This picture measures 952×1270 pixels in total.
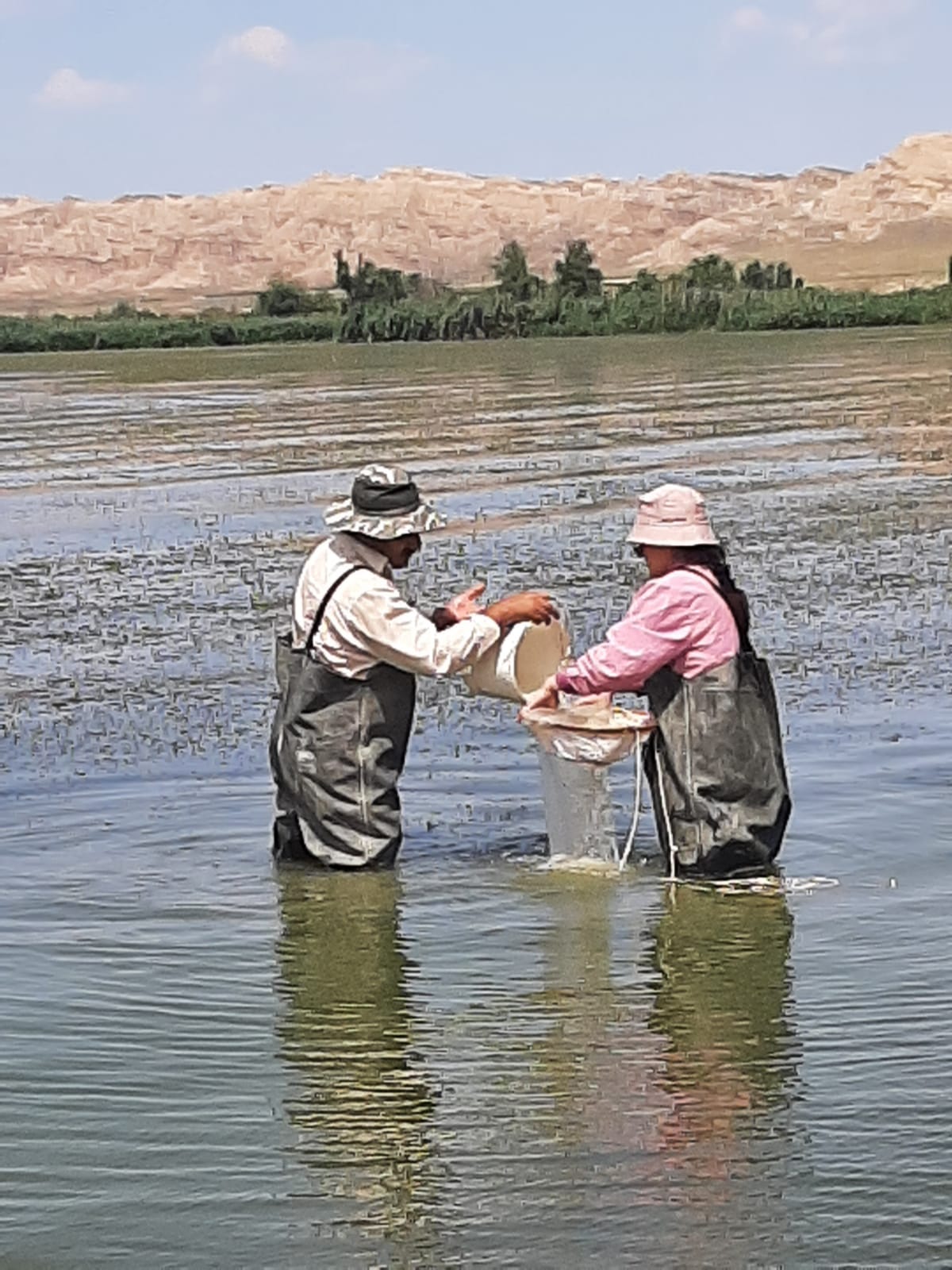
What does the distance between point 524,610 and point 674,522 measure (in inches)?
27.0

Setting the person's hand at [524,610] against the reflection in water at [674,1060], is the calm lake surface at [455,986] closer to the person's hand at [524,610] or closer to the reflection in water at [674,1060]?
the reflection in water at [674,1060]

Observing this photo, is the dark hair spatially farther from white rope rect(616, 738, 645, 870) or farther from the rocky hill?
the rocky hill

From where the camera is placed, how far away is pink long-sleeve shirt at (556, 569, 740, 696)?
7.41 metres

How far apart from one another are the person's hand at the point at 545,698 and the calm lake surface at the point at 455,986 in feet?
2.19

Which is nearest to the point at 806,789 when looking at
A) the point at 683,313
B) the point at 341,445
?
the point at 341,445

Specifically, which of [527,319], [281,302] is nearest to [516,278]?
[281,302]

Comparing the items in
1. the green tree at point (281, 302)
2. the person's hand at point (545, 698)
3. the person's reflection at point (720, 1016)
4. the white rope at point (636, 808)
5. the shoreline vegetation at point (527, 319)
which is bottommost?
the person's reflection at point (720, 1016)

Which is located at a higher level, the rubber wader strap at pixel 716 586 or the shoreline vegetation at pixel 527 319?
the shoreline vegetation at pixel 527 319

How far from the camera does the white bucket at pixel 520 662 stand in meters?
8.09

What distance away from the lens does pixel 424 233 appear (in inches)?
7357

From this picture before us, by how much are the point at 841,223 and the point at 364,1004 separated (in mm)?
177909

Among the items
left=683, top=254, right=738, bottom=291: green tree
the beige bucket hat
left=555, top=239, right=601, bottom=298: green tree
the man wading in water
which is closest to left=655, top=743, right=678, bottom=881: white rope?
the man wading in water

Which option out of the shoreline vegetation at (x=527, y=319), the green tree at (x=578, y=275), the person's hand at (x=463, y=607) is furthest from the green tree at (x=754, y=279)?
the person's hand at (x=463, y=607)

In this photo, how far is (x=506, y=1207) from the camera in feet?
17.2
